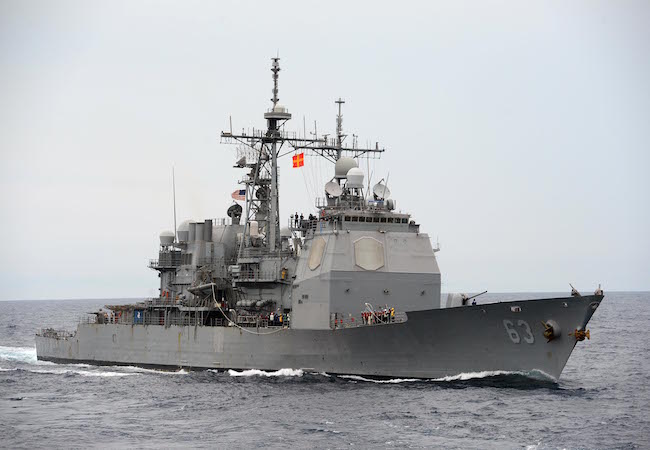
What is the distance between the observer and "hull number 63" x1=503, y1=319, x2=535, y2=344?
1007 inches

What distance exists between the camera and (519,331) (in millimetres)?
25703

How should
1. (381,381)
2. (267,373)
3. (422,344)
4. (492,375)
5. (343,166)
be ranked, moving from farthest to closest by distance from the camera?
(343,166) → (267,373) → (381,381) → (422,344) → (492,375)

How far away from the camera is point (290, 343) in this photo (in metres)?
29.6

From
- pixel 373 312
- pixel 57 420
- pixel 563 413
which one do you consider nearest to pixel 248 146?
pixel 373 312

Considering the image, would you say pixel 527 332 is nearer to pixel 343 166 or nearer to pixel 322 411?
pixel 322 411

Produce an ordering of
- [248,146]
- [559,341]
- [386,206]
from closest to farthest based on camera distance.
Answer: [559,341] → [386,206] → [248,146]

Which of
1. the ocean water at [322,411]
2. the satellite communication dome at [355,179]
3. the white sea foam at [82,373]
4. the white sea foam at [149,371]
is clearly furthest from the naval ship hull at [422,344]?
the satellite communication dome at [355,179]

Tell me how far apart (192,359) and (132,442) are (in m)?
12.1

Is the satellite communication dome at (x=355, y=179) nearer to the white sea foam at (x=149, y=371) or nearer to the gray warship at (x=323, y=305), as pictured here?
the gray warship at (x=323, y=305)

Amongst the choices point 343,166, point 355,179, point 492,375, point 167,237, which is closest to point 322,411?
point 492,375

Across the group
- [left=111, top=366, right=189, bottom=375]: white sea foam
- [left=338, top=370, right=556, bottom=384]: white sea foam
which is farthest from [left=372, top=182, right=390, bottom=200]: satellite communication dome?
[left=111, top=366, right=189, bottom=375]: white sea foam

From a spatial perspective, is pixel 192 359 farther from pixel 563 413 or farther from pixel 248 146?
pixel 563 413

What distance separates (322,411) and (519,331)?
237 inches

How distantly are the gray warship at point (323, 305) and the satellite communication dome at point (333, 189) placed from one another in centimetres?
5
